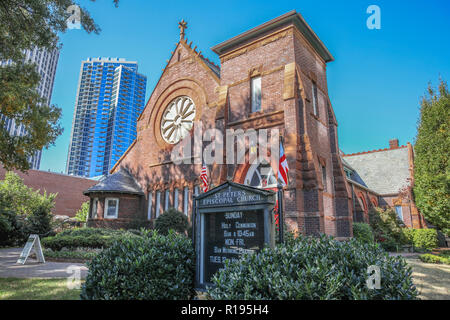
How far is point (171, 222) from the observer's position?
16.6m

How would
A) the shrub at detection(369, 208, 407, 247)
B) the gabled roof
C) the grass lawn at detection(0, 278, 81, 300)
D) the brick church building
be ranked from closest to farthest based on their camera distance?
the grass lawn at detection(0, 278, 81, 300), the brick church building, the gabled roof, the shrub at detection(369, 208, 407, 247)

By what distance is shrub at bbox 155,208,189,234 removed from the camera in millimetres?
16466

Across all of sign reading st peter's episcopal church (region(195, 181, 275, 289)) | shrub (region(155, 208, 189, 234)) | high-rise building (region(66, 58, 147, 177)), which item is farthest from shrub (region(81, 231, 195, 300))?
high-rise building (region(66, 58, 147, 177))

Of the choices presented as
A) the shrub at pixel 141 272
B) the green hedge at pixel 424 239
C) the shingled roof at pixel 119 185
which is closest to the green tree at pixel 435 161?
the green hedge at pixel 424 239

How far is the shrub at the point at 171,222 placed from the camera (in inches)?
648

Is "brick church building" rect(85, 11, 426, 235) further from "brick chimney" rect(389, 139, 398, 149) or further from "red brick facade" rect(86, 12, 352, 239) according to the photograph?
"brick chimney" rect(389, 139, 398, 149)

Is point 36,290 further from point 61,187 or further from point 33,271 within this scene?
point 61,187

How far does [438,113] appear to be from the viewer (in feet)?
49.9

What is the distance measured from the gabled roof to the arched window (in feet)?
26.7

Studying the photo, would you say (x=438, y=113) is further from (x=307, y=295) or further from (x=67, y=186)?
(x=67, y=186)

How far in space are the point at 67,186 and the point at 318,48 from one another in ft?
122

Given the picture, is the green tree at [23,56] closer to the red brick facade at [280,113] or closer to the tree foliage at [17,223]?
the red brick facade at [280,113]

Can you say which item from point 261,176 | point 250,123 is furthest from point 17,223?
point 250,123

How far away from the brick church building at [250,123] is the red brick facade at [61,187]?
19.8 m
